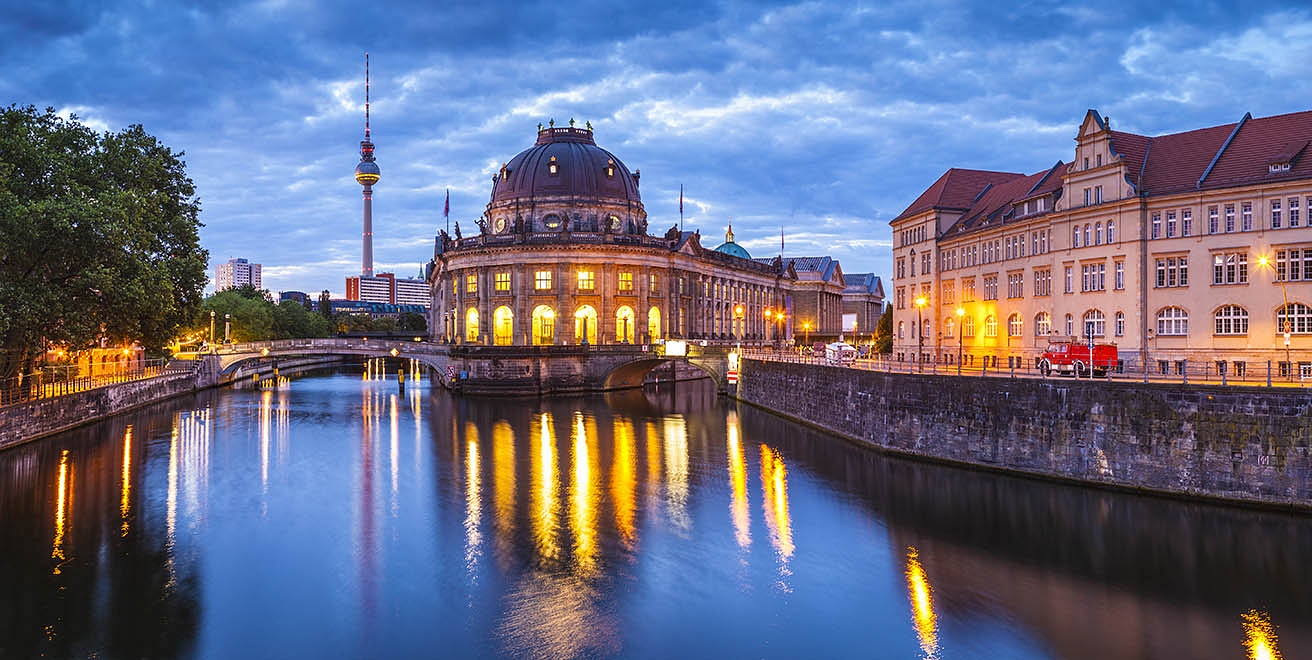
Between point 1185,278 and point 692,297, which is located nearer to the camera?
point 1185,278

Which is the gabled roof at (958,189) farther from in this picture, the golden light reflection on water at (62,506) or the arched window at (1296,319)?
the golden light reflection on water at (62,506)

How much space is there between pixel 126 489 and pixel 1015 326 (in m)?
54.7

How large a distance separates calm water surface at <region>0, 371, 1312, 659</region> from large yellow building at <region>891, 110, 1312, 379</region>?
42.3 feet

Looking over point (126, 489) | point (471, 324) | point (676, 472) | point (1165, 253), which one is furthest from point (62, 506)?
point (471, 324)

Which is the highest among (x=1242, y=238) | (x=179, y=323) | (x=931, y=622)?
(x=1242, y=238)

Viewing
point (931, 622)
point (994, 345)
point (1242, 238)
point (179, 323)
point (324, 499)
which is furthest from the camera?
point (994, 345)

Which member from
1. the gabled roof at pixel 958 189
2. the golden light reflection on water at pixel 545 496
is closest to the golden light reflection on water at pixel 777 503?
the golden light reflection on water at pixel 545 496

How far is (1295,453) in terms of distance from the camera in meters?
30.9

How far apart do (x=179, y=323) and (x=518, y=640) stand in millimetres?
47031

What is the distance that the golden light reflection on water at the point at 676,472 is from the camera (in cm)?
3491

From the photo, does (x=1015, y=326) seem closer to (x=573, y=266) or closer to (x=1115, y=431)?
(x=1115, y=431)

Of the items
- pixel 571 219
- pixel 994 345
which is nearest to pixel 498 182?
pixel 571 219

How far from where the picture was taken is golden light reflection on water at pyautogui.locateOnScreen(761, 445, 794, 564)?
99.8ft

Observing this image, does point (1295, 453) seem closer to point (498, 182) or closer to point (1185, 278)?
point (1185, 278)
